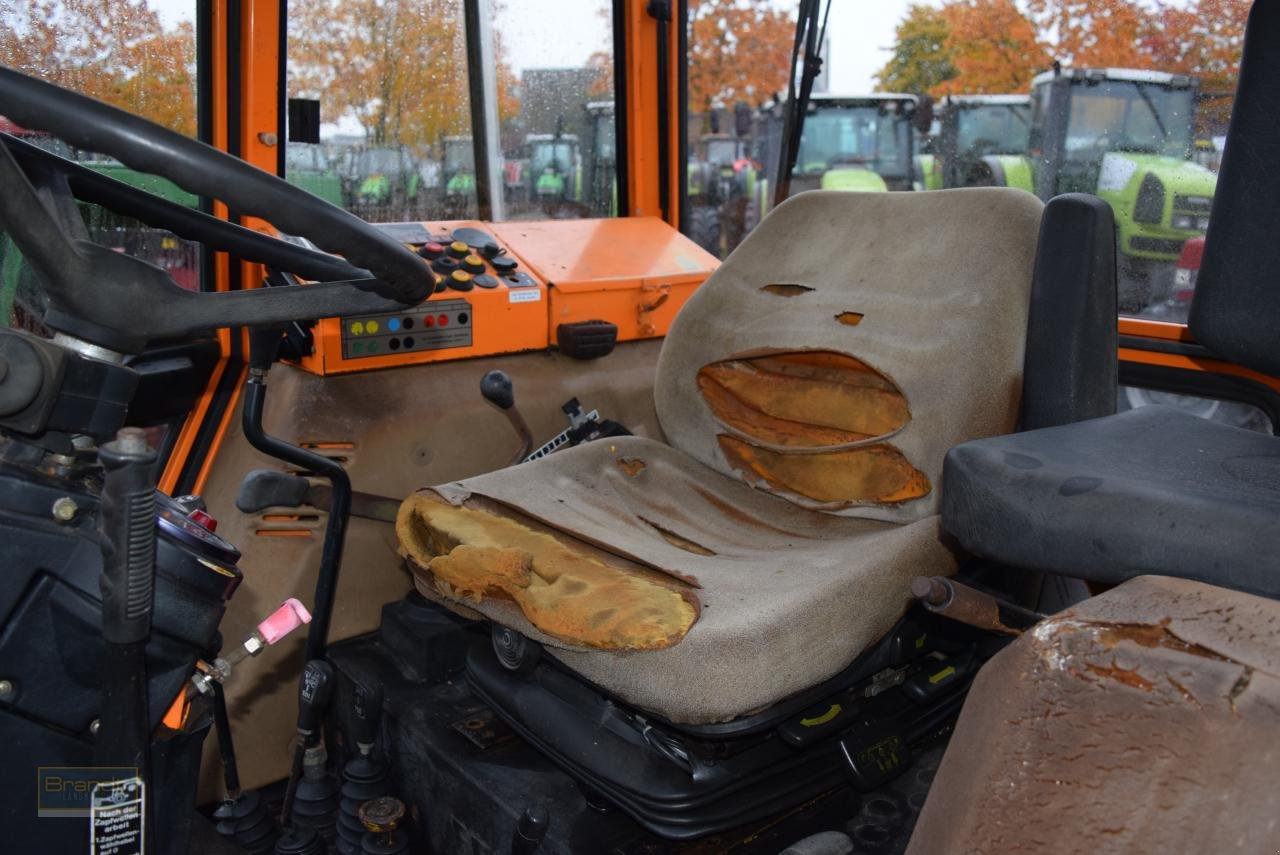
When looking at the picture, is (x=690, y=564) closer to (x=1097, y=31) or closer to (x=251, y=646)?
(x=251, y=646)

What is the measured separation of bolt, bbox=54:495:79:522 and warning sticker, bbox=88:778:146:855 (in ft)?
0.72

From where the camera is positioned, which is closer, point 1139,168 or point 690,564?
point 690,564

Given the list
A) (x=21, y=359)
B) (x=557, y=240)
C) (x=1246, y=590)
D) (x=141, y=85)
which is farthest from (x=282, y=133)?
(x=1246, y=590)

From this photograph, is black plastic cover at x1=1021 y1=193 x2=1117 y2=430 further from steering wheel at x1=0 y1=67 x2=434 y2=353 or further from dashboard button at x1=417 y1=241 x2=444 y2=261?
dashboard button at x1=417 y1=241 x2=444 y2=261

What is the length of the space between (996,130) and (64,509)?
90.0 inches

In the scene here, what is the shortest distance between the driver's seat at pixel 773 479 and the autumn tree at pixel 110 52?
80 cm

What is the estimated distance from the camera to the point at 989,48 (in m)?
2.86

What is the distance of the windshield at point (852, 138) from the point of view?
5352 mm

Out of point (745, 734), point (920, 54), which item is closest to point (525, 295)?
point (745, 734)

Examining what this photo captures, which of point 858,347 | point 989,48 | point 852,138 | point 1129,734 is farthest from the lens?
point 852,138

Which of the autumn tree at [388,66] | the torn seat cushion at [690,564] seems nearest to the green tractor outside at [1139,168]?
the torn seat cushion at [690,564]

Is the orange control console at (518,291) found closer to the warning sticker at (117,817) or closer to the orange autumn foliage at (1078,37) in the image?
the orange autumn foliage at (1078,37)

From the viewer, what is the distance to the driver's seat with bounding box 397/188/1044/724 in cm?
122

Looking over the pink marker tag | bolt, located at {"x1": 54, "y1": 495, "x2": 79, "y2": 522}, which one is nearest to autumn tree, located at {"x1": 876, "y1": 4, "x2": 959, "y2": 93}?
the pink marker tag
